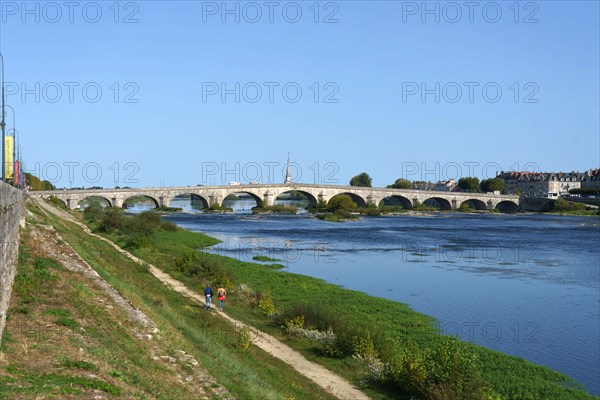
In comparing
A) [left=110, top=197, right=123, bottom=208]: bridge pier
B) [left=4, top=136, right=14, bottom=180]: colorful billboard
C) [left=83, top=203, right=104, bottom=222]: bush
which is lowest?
[left=83, top=203, right=104, bottom=222]: bush

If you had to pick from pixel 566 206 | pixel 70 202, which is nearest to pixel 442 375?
pixel 70 202

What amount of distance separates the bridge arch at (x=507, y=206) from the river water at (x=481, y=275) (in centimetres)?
7511

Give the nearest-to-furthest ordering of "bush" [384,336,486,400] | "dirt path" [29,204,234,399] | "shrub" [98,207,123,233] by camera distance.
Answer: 1. "dirt path" [29,204,234,399]
2. "bush" [384,336,486,400]
3. "shrub" [98,207,123,233]

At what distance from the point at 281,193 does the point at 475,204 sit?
181ft

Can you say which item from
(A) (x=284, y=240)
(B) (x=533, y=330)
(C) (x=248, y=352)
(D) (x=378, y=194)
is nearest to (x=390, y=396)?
(C) (x=248, y=352)

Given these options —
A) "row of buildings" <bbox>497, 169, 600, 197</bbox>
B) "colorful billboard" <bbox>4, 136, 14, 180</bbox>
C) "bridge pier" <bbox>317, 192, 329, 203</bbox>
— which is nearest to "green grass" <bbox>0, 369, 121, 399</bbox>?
"colorful billboard" <bbox>4, 136, 14, 180</bbox>

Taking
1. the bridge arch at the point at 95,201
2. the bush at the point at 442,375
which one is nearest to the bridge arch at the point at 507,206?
the bridge arch at the point at 95,201

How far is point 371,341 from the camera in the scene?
2184 centimetres

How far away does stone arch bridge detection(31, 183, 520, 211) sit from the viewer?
382 ft

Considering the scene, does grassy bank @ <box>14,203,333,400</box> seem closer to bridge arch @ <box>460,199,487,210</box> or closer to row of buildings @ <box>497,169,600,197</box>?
bridge arch @ <box>460,199,487,210</box>

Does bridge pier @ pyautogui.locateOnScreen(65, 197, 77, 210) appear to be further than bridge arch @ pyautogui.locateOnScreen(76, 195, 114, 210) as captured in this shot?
No

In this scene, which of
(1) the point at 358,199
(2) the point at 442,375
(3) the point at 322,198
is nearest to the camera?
(2) the point at 442,375

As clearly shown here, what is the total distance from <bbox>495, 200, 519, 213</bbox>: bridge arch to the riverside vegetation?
424 ft

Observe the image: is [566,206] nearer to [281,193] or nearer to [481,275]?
[281,193]
